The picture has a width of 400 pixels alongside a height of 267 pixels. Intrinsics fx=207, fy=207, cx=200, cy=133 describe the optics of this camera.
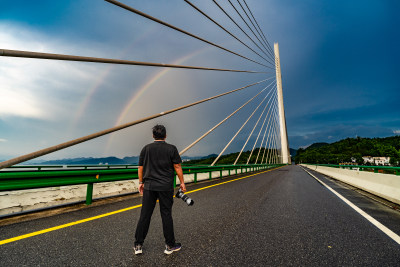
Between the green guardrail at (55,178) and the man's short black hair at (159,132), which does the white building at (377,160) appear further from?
the man's short black hair at (159,132)

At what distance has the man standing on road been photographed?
2.82m

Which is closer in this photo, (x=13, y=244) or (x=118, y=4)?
(x=13, y=244)

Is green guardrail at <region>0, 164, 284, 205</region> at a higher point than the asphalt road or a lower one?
higher

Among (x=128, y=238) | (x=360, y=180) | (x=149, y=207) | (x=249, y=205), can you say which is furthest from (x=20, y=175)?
(x=360, y=180)

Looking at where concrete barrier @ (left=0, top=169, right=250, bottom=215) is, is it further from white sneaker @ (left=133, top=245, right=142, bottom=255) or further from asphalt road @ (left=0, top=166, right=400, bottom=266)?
white sneaker @ (left=133, top=245, right=142, bottom=255)

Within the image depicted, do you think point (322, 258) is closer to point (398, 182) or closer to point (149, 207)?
point (149, 207)

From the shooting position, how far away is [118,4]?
5535 millimetres

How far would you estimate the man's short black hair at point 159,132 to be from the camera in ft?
10.1

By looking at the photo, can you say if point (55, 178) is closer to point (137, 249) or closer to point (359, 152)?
point (137, 249)

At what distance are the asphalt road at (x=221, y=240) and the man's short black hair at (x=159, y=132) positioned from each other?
1587 millimetres

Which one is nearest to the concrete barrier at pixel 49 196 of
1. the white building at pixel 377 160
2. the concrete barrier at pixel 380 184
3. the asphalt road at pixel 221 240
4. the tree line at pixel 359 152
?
the asphalt road at pixel 221 240

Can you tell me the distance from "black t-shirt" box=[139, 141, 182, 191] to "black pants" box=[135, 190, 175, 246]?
96mm

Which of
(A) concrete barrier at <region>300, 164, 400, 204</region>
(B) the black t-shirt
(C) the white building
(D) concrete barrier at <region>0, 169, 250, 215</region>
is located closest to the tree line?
(C) the white building

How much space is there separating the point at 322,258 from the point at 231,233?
136 centimetres
